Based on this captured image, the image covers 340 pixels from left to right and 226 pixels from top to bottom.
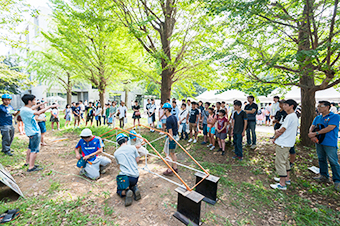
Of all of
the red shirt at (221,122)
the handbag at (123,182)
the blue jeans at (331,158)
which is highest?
the red shirt at (221,122)

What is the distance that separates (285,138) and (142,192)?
4.10m

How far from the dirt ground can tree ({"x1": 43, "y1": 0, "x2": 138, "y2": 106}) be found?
585 centimetres

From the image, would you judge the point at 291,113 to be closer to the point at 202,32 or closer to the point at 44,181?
the point at 202,32

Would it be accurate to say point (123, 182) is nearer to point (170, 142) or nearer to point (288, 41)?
point (170, 142)

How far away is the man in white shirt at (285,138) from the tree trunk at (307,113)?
10.1 ft

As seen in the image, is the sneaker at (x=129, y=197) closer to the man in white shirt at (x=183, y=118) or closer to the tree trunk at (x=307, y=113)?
the man in white shirt at (x=183, y=118)

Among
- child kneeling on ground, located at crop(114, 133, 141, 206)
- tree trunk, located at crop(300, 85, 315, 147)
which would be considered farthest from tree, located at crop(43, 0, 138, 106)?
tree trunk, located at crop(300, 85, 315, 147)

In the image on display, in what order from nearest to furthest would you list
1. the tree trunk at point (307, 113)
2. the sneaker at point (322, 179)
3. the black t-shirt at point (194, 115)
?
1. the sneaker at point (322, 179)
2. the tree trunk at point (307, 113)
3. the black t-shirt at point (194, 115)

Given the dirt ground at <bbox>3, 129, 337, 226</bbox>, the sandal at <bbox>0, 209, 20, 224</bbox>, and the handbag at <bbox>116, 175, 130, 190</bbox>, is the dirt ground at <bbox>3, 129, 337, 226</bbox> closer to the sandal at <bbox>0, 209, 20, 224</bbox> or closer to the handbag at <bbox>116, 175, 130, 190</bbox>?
the handbag at <bbox>116, 175, 130, 190</bbox>

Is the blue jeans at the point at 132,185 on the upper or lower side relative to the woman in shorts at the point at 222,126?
lower

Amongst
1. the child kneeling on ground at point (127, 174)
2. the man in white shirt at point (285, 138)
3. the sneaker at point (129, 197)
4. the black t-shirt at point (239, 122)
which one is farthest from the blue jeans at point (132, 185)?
the black t-shirt at point (239, 122)

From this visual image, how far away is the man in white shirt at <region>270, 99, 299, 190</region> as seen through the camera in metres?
3.99

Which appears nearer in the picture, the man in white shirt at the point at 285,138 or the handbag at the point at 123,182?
the handbag at the point at 123,182

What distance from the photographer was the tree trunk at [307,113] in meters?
6.20
